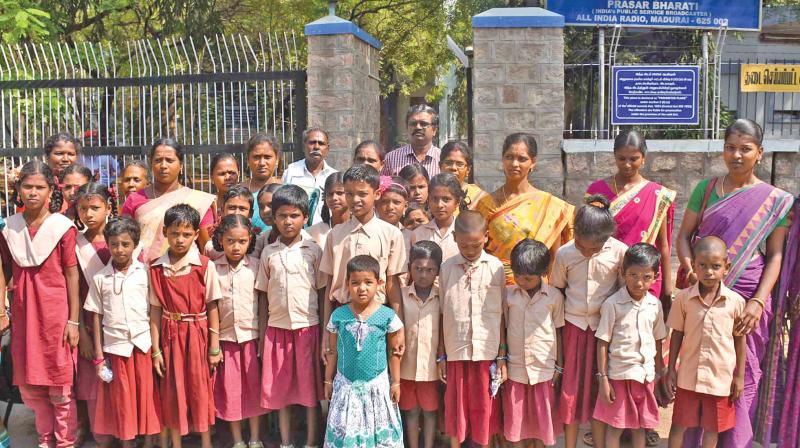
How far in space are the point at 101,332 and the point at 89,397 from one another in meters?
0.42

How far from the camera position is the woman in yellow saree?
A: 3693 mm

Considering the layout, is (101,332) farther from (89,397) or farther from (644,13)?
(644,13)

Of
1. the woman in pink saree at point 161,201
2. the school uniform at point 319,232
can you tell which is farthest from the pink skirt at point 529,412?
the woman in pink saree at point 161,201

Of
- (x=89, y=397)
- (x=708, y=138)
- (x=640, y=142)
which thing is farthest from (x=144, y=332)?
(x=708, y=138)

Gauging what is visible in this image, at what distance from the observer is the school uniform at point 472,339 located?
3451 millimetres

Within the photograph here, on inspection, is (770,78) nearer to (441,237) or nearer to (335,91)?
(335,91)

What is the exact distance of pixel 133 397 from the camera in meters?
3.64

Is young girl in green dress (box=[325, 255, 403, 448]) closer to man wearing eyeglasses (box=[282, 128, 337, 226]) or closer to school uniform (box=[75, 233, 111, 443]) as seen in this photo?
school uniform (box=[75, 233, 111, 443])

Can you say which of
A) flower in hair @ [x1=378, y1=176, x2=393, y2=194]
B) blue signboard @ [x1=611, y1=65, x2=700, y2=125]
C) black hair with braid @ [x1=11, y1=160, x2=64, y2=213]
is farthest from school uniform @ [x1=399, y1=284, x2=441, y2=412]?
blue signboard @ [x1=611, y1=65, x2=700, y2=125]

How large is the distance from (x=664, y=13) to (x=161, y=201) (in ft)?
18.6

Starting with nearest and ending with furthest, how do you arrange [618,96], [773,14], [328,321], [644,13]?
[328,321], [618,96], [644,13], [773,14]

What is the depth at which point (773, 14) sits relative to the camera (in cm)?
1206

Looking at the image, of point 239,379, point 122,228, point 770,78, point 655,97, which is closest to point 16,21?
point 122,228

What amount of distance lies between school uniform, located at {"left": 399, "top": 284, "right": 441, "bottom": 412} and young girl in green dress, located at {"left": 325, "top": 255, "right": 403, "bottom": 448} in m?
0.08
